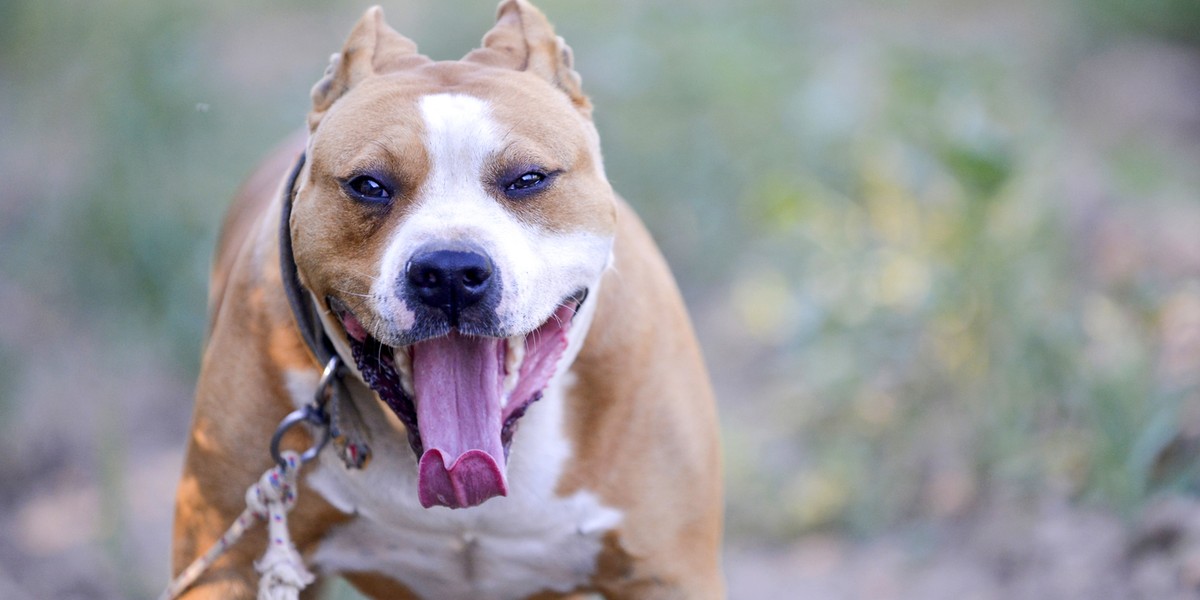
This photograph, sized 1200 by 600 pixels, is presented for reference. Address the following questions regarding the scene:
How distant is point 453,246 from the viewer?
233 centimetres

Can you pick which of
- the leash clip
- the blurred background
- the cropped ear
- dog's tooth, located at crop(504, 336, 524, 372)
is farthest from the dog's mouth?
the blurred background

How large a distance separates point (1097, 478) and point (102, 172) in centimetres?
405

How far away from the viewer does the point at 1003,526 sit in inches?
172

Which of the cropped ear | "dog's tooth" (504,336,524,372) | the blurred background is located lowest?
"dog's tooth" (504,336,524,372)

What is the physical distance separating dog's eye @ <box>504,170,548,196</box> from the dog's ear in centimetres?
32

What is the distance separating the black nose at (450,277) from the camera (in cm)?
232

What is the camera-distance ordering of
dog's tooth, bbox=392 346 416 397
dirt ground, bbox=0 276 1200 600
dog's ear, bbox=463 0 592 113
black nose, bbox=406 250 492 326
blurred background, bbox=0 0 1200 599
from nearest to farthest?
black nose, bbox=406 250 492 326 → dog's tooth, bbox=392 346 416 397 → dog's ear, bbox=463 0 592 113 → dirt ground, bbox=0 276 1200 600 → blurred background, bbox=0 0 1200 599

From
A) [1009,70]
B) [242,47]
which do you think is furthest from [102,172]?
[1009,70]

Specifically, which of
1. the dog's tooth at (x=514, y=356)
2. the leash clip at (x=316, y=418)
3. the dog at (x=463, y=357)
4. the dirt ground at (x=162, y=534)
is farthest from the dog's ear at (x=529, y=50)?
the dirt ground at (x=162, y=534)

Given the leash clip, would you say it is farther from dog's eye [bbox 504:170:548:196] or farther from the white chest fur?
dog's eye [bbox 504:170:548:196]

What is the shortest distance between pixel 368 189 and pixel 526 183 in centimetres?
29

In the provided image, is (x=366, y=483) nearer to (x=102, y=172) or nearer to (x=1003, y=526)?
(x=1003, y=526)

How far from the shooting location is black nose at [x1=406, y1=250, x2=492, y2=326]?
232 cm

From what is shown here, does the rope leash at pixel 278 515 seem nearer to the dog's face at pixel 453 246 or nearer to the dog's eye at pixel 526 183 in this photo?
the dog's face at pixel 453 246
